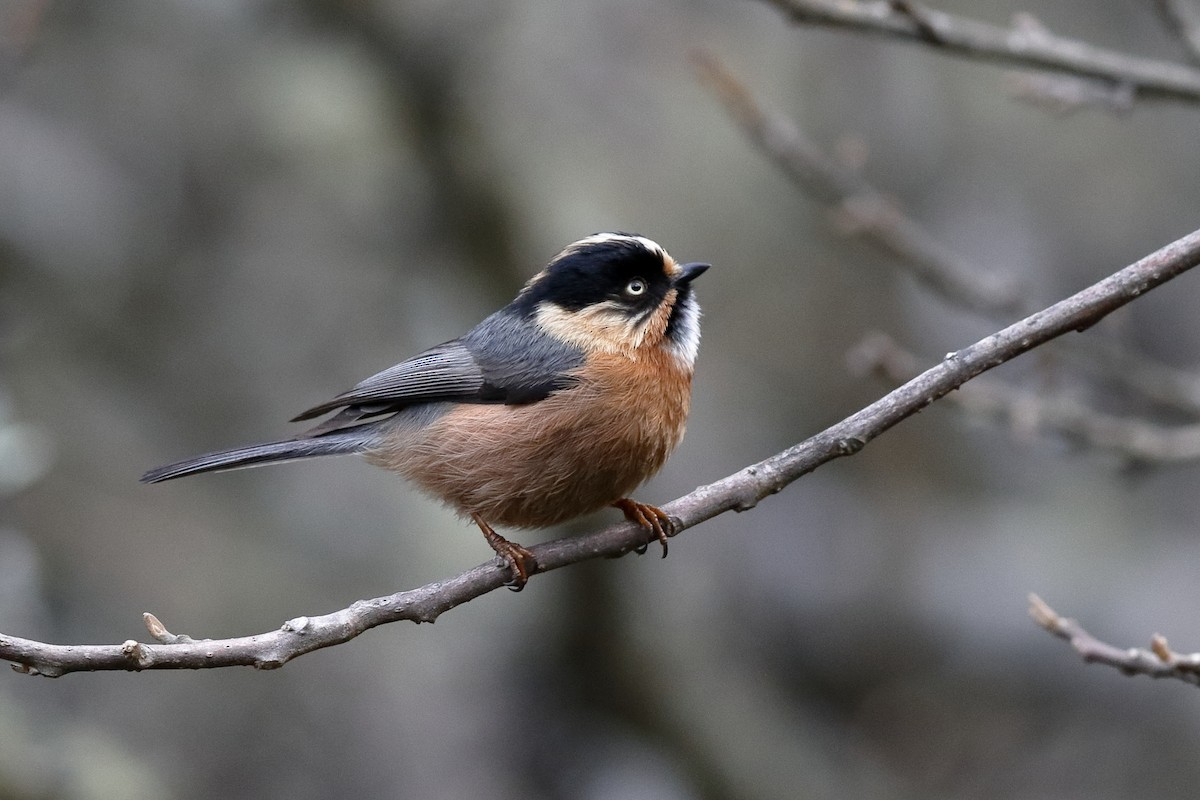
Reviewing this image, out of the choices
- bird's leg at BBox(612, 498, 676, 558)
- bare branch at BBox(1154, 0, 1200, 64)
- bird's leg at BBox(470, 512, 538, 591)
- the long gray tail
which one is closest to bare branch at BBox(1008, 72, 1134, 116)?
bare branch at BBox(1154, 0, 1200, 64)

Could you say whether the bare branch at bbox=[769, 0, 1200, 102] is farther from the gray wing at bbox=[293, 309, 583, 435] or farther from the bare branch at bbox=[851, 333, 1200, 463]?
the gray wing at bbox=[293, 309, 583, 435]

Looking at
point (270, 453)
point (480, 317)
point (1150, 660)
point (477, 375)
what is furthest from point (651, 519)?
point (480, 317)

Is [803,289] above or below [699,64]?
below

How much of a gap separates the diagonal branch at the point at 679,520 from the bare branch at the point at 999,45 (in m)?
1.60

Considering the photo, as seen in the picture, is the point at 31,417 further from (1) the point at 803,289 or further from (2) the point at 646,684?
(1) the point at 803,289

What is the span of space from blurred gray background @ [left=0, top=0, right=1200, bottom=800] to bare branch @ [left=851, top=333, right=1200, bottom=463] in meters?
0.20

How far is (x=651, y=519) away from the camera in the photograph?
13.5 feet

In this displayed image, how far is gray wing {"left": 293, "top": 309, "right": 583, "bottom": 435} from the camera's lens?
178 inches

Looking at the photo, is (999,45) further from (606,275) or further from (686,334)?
(606,275)

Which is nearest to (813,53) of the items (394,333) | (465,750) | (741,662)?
(394,333)

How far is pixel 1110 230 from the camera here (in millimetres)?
10195

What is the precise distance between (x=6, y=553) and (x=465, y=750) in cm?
402

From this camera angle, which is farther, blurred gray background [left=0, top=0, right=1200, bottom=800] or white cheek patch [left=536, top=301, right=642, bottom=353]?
blurred gray background [left=0, top=0, right=1200, bottom=800]

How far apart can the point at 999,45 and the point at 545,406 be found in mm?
2225
